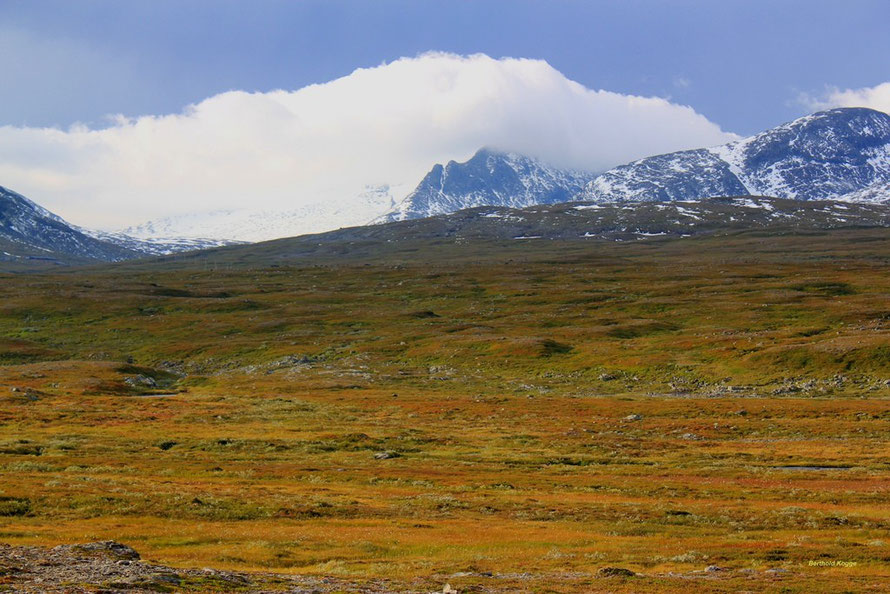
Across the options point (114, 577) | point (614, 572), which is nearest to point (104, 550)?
point (114, 577)

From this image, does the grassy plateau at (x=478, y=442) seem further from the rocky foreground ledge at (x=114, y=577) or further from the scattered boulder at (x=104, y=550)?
the rocky foreground ledge at (x=114, y=577)

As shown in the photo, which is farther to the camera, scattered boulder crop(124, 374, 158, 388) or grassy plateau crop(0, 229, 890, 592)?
scattered boulder crop(124, 374, 158, 388)

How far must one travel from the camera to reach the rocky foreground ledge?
67.6 feet

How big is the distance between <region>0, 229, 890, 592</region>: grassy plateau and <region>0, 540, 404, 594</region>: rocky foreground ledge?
8.04ft

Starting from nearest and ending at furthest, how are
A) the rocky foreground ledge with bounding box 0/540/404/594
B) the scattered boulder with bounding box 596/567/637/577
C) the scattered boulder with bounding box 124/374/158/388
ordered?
the rocky foreground ledge with bounding box 0/540/404/594 → the scattered boulder with bounding box 596/567/637/577 → the scattered boulder with bounding box 124/374/158/388

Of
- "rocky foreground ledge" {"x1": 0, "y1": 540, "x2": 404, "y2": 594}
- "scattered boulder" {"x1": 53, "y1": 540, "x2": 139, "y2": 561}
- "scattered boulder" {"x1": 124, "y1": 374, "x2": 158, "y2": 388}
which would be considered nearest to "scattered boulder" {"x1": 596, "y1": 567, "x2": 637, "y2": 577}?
"rocky foreground ledge" {"x1": 0, "y1": 540, "x2": 404, "y2": 594}

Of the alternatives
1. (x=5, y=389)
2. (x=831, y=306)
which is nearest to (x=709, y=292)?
(x=831, y=306)

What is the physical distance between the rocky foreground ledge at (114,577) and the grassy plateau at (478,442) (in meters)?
2.45

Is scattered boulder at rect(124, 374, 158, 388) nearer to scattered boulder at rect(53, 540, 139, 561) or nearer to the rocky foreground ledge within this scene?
Result: scattered boulder at rect(53, 540, 139, 561)

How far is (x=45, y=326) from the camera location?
16775 cm

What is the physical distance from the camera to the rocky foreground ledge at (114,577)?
811 inches

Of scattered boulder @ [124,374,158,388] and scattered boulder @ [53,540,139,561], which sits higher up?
scattered boulder @ [53,540,139,561]

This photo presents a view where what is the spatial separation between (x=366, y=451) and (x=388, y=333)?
8788cm

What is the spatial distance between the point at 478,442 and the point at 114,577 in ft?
166
